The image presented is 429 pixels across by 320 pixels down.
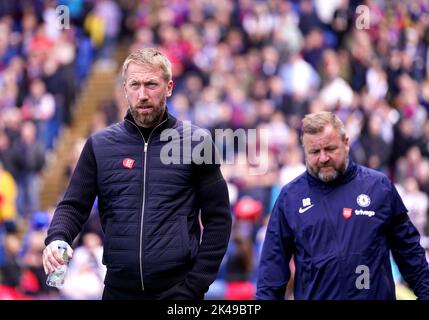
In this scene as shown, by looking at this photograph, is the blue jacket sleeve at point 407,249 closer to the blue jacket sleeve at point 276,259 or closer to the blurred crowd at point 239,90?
the blue jacket sleeve at point 276,259

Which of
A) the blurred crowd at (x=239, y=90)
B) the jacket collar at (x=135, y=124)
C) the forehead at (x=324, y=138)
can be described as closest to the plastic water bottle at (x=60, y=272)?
the jacket collar at (x=135, y=124)

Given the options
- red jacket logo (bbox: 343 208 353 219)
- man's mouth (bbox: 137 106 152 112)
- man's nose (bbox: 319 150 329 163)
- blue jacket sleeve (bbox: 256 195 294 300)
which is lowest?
blue jacket sleeve (bbox: 256 195 294 300)

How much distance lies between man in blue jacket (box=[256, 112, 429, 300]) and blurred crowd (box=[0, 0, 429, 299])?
5907mm

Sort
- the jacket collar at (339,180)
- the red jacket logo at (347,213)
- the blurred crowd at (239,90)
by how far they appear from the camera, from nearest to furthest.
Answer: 1. the red jacket logo at (347,213)
2. the jacket collar at (339,180)
3. the blurred crowd at (239,90)

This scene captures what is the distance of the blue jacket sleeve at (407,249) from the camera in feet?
22.2

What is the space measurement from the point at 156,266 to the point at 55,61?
556 inches

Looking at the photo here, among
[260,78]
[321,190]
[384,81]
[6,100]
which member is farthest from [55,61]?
[321,190]

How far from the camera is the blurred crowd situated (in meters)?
14.2

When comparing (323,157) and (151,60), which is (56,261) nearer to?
(151,60)

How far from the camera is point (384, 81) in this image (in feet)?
57.5

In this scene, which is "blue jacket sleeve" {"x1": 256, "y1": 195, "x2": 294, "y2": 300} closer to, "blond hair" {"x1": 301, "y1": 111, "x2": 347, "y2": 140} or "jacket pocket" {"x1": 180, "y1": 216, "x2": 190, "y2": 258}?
"blond hair" {"x1": 301, "y1": 111, "x2": 347, "y2": 140}

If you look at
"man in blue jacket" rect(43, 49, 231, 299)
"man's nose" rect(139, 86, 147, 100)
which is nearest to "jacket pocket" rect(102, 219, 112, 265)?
"man in blue jacket" rect(43, 49, 231, 299)

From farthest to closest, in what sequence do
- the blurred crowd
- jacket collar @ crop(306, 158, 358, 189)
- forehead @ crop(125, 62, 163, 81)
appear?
the blurred crowd < jacket collar @ crop(306, 158, 358, 189) < forehead @ crop(125, 62, 163, 81)
